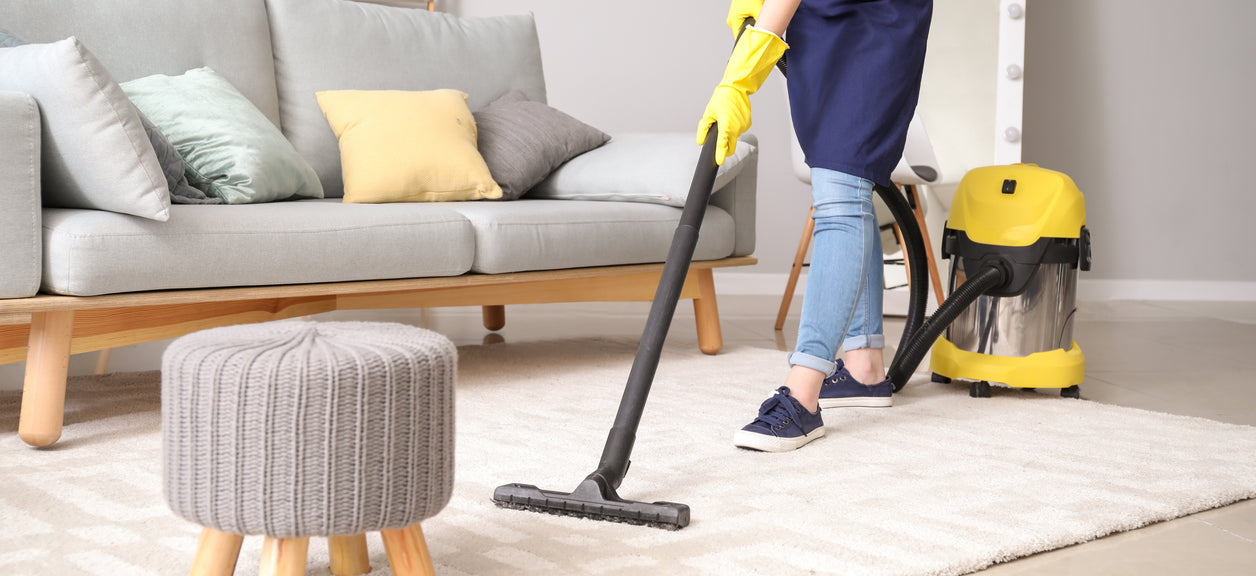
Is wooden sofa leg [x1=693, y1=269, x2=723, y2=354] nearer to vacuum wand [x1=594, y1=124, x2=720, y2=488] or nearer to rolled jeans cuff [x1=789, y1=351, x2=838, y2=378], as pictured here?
rolled jeans cuff [x1=789, y1=351, x2=838, y2=378]

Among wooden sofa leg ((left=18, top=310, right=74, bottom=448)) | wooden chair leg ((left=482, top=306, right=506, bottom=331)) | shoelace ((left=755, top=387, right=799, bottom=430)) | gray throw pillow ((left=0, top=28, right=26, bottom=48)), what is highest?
gray throw pillow ((left=0, top=28, right=26, bottom=48))

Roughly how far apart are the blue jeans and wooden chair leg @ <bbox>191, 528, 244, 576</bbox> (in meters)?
1.05

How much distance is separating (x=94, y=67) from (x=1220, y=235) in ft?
13.9

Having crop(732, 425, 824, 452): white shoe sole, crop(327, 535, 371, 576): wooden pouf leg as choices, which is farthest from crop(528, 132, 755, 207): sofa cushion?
crop(327, 535, 371, 576): wooden pouf leg

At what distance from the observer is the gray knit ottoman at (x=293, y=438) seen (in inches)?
35.8

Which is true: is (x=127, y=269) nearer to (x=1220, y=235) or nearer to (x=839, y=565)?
(x=839, y=565)

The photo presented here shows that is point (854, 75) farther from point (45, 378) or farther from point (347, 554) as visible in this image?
point (45, 378)

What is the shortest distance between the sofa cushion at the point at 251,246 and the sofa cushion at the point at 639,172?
1.66 ft

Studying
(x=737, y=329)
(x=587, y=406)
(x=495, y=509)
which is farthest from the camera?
Result: (x=737, y=329)

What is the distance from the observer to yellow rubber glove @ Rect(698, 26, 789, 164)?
63.3 inches

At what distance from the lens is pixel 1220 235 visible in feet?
14.4

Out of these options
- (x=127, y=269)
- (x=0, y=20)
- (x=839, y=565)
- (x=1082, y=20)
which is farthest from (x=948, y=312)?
(x=1082, y=20)

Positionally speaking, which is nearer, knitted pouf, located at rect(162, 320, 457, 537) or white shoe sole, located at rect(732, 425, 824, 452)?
knitted pouf, located at rect(162, 320, 457, 537)

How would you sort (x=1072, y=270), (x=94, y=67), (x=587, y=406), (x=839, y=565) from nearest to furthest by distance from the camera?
(x=839, y=565), (x=94, y=67), (x=587, y=406), (x=1072, y=270)
